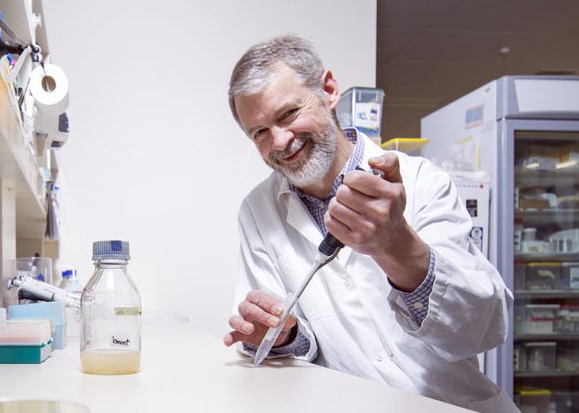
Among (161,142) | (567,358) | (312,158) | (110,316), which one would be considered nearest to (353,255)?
(312,158)

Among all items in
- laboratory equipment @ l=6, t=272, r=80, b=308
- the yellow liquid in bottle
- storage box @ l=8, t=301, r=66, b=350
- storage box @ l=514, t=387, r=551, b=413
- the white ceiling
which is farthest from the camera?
the white ceiling

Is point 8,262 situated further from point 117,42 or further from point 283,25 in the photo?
point 283,25

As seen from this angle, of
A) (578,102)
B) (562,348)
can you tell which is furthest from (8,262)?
(562,348)

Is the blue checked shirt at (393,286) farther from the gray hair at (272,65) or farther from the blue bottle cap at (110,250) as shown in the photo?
the blue bottle cap at (110,250)

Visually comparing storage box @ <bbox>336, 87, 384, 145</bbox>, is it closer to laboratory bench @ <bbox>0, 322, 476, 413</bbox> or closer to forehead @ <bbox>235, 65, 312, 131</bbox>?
forehead @ <bbox>235, 65, 312, 131</bbox>

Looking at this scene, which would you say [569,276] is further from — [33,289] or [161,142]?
[33,289]

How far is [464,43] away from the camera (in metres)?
4.62

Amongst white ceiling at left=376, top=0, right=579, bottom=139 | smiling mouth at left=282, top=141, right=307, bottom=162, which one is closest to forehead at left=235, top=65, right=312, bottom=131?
smiling mouth at left=282, top=141, right=307, bottom=162

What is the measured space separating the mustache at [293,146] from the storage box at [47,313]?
2.12 feet

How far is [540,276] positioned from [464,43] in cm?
220

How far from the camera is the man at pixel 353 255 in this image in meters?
1.04

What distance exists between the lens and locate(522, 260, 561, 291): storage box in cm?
313

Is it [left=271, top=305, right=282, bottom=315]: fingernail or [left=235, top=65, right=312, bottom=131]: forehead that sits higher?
[left=235, top=65, right=312, bottom=131]: forehead

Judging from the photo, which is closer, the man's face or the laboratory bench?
the laboratory bench
